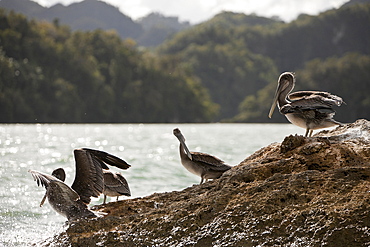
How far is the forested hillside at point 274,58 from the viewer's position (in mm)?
90062

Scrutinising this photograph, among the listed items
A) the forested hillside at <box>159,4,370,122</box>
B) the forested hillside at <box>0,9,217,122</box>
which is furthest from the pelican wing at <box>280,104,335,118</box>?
the forested hillside at <box>159,4,370,122</box>

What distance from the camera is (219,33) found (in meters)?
128

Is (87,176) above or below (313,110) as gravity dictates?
below

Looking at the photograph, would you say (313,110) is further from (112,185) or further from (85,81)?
(85,81)

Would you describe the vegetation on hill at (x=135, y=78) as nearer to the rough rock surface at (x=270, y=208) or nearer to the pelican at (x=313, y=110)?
the pelican at (x=313, y=110)

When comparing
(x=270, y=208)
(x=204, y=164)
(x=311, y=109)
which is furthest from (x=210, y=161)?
(x=270, y=208)

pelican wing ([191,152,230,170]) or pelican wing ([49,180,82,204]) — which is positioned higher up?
pelican wing ([191,152,230,170])

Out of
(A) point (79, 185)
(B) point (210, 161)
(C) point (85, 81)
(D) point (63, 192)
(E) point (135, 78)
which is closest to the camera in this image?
(D) point (63, 192)

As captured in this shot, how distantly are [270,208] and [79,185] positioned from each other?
2.30 m

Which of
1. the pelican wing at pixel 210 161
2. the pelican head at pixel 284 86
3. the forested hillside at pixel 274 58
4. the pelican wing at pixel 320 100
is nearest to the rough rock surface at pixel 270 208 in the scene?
the pelican wing at pixel 320 100

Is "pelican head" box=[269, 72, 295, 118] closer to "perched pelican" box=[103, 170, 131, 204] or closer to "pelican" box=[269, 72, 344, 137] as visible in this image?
"pelican" box=[269, 72, 344, 137]

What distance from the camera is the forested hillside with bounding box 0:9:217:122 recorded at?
58750 millimetres

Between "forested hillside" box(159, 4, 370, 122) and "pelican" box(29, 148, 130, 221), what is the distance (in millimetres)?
75099

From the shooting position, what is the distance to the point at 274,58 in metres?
136
